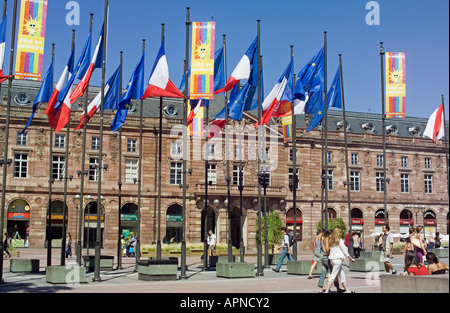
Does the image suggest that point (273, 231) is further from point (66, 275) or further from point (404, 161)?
point (66, 275)

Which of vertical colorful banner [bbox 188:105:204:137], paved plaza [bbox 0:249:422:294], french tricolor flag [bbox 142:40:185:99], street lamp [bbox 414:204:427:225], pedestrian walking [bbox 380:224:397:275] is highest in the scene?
french tricolor flag [bbox 142:40:185:99]

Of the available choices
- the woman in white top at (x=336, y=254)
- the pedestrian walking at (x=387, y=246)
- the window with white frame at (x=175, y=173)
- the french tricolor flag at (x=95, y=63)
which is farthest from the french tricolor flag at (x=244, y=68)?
the window with white frame at (x=175, y=173)

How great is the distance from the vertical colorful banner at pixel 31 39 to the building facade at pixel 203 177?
26.5m

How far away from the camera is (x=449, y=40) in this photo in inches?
392

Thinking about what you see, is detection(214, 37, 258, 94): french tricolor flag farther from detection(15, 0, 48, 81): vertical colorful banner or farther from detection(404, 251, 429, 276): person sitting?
detection(404, 251, 429, 276): person sitting

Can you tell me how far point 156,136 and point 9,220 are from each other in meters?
16.1

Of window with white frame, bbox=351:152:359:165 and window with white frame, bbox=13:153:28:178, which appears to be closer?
window with white frame, bbox=13:153:28:178

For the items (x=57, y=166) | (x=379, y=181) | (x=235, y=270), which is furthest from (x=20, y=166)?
(x=379, y=181)

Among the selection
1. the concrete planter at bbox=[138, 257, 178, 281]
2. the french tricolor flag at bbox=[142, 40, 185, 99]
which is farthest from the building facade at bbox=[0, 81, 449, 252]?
the concrete planter at bbox=[138, 257, 178, 281]

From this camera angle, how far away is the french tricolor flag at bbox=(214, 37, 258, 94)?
93.1 feet

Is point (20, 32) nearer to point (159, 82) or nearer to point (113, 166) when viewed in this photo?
point (159, 82)

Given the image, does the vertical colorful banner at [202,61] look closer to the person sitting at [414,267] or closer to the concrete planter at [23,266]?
the concrete planter at [23,266]

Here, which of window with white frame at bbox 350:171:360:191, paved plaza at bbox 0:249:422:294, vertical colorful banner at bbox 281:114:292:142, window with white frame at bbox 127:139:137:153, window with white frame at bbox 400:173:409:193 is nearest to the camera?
paved plaza at bbox 0:249:422:294

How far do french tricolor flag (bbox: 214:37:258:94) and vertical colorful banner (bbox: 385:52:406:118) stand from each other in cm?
844
